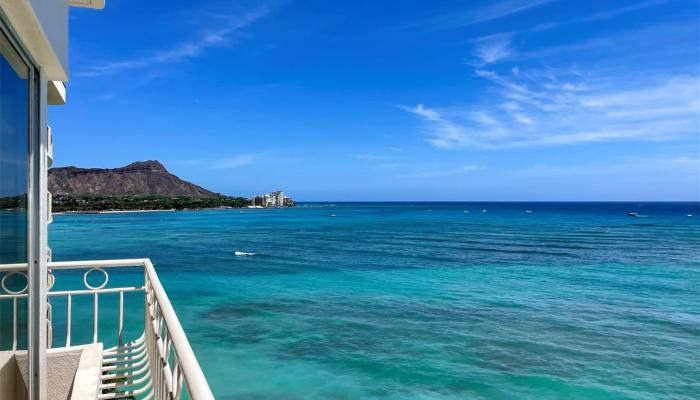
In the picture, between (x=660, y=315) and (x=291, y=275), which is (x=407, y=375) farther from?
(x=291, y=275)

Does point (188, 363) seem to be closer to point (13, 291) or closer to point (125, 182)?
point (13, 291)

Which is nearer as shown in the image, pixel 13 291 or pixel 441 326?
A: pixel 13 291

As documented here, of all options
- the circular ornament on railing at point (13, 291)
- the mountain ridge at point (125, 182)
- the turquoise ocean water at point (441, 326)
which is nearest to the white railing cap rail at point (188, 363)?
the circular ornament on railing at point (13, 291)

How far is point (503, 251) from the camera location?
26.4m

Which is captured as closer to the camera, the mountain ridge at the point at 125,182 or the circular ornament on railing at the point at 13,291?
the circular ornament on railing at the point at 13,291

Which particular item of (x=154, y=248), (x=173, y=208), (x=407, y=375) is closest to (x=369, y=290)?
(x=407, y=375)

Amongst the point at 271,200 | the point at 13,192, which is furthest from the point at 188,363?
the point at 271,200

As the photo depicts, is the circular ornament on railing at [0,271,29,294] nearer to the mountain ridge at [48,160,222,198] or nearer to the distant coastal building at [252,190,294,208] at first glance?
the mountain ridge at [48,160,222,198]

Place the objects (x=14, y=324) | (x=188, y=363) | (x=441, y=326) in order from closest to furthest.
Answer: (x=188, y=363) < (x=14, y=324) < (x=441, y=326)

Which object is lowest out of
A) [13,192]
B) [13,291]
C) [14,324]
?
[14,324]

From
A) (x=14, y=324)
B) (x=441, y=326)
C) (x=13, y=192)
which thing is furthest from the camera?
(x=441, y=326)

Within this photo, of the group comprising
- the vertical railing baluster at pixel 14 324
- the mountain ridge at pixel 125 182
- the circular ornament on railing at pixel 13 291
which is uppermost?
the mountain ridge at pixel 125 182

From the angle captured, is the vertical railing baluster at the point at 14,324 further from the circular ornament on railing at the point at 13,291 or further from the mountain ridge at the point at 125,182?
the mountain ridge at the point at 125,182

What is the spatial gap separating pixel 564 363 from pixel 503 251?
1899 centimetres
